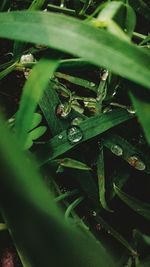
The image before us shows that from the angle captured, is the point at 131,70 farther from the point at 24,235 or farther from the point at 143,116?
the point at 24,235

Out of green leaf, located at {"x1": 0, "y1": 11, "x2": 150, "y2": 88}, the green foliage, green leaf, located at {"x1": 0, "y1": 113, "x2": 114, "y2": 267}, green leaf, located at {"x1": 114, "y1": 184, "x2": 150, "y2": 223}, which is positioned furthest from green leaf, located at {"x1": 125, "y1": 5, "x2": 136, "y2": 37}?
green leaf, located at {"x1": 0, "y1": 113, "x2": 114, "y2": 267}

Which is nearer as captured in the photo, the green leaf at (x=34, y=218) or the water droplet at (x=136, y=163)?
the green leaf at (x=34, y=218)

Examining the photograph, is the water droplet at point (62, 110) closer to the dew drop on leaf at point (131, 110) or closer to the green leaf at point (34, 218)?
the dew drop on leaf at point (131, 110)

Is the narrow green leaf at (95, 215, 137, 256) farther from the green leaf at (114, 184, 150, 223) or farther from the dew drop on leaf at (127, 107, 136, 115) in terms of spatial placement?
the dew drop on leaf at (127, 107, 136, 115)

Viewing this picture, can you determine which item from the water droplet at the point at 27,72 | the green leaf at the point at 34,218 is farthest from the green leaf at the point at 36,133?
the green leaf at the point at 34,218

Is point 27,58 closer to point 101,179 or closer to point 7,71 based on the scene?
point 7,71

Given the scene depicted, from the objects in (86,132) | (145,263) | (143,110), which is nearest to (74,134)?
(86,132)
